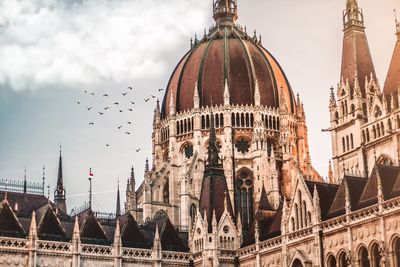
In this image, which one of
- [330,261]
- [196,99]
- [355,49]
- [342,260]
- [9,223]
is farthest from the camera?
[196,99]

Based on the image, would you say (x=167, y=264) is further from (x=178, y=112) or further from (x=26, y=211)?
(x=178, y=112)

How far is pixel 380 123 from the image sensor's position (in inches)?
2491

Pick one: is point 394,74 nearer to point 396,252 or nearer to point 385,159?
point 385,159

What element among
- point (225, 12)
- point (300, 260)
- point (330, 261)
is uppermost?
point (225, 12)

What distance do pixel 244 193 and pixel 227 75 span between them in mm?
12653

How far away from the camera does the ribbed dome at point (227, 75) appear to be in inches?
3258

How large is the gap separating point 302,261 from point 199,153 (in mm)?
27629

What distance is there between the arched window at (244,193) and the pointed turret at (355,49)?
49.7ft

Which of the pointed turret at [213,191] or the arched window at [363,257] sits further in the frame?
the pointed turret at [213,191]

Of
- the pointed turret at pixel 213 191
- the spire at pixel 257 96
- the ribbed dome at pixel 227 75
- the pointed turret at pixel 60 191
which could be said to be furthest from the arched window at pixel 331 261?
the pointed turret at pixel 60 191

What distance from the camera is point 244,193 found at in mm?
78938

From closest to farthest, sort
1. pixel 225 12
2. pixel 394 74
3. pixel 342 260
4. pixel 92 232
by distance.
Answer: pixel 342 260 → pixel 92 232 → pixel 394 74 → pixel 225 12

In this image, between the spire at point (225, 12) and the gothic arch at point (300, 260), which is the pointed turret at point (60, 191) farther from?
the gothic arch at point (300, 260)

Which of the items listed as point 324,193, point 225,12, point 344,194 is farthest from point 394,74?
point 225,12
